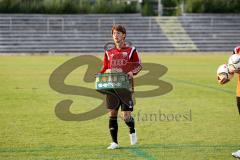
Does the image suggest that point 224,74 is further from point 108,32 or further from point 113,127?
point 108,32

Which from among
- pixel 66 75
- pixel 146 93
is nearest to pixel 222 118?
pixel 146 93

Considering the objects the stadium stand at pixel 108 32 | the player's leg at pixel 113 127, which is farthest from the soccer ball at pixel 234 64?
the stadium stand at pixel 108 32

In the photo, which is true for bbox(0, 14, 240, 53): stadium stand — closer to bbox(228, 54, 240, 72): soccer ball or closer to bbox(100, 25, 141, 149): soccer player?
bbox(100, 25, 141, 149): soccer player

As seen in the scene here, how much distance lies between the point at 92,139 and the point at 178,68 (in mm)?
18071

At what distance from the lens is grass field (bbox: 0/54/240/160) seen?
8664 mm

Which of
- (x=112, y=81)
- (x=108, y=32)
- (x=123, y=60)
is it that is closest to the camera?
(x=112, y=81)

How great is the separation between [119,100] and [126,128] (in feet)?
7.87

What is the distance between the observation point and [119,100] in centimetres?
888

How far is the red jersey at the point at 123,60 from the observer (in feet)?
29.0

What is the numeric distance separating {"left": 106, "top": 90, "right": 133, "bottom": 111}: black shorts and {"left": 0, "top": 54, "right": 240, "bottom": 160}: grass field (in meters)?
0.61

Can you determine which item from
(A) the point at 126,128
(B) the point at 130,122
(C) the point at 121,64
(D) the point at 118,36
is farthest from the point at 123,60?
(A) the point at 126,128

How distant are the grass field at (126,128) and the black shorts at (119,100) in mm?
610

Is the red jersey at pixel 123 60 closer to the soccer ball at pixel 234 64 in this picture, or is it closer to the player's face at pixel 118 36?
the player's face at pixel 118 36

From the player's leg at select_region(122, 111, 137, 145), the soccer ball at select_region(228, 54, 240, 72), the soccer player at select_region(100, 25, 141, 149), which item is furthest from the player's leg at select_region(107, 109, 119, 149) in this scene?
the soccer ball at select_region(228, 54, 240, 72)
